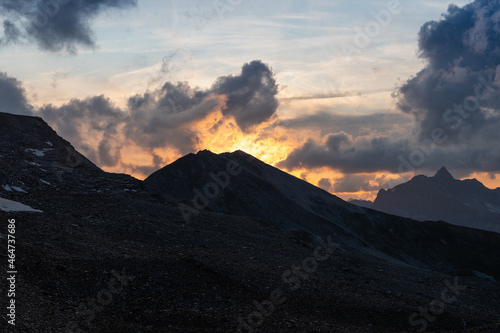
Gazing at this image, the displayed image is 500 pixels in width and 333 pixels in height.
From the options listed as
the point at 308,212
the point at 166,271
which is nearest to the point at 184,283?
the point at 166,271

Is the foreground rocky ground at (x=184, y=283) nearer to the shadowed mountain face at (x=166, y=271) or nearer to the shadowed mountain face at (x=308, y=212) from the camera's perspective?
the shadowed mountain face at (x=166, y=271)

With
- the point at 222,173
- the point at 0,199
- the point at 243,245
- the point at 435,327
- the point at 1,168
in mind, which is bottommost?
the point at 435,327

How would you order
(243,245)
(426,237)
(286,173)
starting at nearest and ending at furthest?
(243,245)
(426,237)
(286,173)

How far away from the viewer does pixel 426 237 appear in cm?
9938

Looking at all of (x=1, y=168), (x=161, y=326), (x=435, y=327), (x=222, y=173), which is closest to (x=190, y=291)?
(x=161, y=326)

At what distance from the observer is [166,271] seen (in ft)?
94.5

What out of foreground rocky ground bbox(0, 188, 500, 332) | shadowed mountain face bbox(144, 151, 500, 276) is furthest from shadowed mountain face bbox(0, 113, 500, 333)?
shadowed mountain face bbox(144, 151, 500, 276)

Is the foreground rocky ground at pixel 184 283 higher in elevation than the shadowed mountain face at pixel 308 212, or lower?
lower

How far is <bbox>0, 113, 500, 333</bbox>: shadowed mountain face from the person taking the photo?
2328 cm

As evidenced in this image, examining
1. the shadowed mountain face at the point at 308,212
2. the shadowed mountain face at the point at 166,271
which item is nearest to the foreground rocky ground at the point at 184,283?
the shadowed mountain face at the point at 166,271

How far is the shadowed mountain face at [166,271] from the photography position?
76.4 feet

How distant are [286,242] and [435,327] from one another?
2198 cm

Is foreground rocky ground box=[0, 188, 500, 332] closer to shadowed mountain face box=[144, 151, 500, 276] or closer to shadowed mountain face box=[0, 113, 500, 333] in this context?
shadowed mountain face box=[0, 113, 500, 333]

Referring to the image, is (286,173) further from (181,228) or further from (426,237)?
(181,228)
